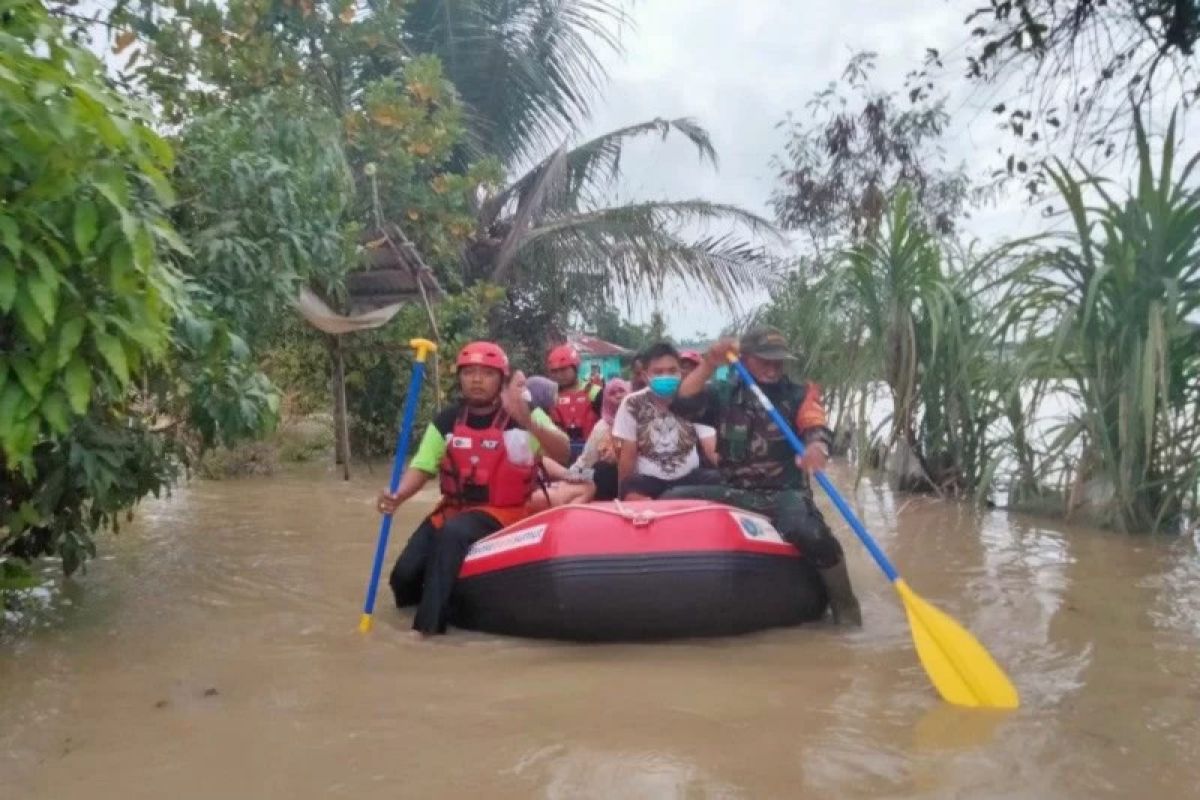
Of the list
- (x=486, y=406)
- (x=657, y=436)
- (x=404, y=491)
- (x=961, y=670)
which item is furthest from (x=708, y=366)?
(x=961, y=670)

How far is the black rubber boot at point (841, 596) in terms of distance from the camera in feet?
16.3

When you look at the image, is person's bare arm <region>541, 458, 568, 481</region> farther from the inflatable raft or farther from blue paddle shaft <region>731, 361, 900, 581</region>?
blue paddle shaft <region>731, 361, 900, 581</region>

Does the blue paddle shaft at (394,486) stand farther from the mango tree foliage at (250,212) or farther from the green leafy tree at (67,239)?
the green leafy tree at (67,239)

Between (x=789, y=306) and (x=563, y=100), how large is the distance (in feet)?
17.3

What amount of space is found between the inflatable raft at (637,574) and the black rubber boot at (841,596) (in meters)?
0.14

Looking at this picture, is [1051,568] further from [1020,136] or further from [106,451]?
[106,451]

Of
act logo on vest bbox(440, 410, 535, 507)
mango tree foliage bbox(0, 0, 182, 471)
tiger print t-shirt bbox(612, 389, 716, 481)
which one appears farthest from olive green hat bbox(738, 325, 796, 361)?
mango tree foliage bbox(0, 0, 182, 471)

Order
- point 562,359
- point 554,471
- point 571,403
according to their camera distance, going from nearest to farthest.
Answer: point 554,471, point 562,359, point 571,403

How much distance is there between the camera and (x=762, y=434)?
5.27m

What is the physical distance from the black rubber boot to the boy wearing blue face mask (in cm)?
81

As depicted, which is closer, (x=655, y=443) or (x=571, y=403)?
(x=655, y=443)

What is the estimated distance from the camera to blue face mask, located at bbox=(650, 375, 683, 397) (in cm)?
546

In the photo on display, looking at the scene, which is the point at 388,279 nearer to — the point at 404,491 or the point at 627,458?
the point at 627,458

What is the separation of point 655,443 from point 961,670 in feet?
6.50
